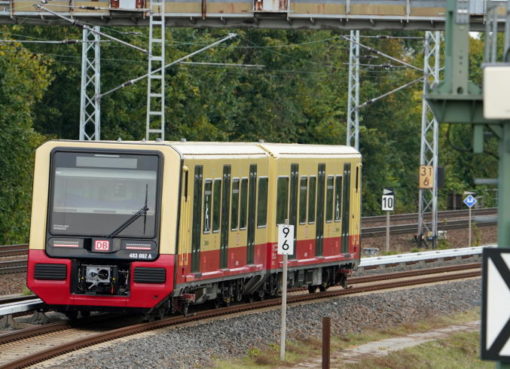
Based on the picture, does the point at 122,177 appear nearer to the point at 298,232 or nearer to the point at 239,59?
the point at 298,232

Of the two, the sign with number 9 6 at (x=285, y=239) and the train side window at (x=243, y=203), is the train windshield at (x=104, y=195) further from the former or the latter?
the train side window at (x=243, y=203)

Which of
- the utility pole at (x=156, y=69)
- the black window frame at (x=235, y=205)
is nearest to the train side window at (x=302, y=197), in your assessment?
the black window frame at (x=235, y=205)

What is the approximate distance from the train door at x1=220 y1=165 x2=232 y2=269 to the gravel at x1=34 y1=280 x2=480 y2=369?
976 millimetres

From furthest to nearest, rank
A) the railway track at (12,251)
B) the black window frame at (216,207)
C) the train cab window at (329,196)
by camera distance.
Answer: the railway track at (12,251) → the train cab window at (329,196) → the black window frame at (216,207)

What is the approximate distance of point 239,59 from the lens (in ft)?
234

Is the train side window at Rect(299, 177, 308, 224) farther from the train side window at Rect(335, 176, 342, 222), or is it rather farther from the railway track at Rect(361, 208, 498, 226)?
the railway track at Rect(361, 208, 498, 226)

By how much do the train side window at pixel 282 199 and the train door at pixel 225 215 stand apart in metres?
2.47

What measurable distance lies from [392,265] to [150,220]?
19.6m

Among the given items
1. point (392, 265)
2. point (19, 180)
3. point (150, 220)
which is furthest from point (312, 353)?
point (19, 180)

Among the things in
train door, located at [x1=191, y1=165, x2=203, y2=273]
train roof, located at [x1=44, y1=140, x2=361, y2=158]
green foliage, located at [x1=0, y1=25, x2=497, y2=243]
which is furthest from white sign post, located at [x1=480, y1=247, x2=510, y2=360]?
green foliage, located at [x1=0, y1=25, x2=497, y2=243]

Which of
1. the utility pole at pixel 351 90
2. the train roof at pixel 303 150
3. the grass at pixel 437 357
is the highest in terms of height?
the utility pole at pixel 351 90

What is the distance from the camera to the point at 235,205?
2472 cm

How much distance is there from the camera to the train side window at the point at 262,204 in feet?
85.1

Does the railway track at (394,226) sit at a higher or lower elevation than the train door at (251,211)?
lower
